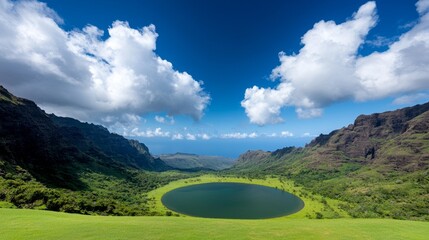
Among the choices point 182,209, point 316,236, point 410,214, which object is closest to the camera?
point 316,236

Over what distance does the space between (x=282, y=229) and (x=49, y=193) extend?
8617 centimetres

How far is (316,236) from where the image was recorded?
108 ft

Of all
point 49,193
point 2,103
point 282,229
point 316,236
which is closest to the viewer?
point 316,236

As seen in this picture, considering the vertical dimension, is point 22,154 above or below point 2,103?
below

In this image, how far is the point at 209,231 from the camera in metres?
33.4

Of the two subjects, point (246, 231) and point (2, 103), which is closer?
point (246, 231)

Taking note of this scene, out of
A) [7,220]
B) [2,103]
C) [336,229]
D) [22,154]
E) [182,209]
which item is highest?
[2,103]

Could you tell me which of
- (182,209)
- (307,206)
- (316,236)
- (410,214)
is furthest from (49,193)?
(410,214)

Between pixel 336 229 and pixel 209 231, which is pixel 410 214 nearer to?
pixel 336 229

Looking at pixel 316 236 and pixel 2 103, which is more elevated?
pixel 2 103

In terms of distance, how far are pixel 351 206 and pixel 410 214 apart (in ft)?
134

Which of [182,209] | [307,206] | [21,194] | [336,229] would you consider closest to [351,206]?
[307,206]

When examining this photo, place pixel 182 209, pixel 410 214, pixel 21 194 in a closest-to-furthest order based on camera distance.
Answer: pixel 21 194, pixel 410 214, pixel 182 209

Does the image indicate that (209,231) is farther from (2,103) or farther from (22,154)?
(2,103)
